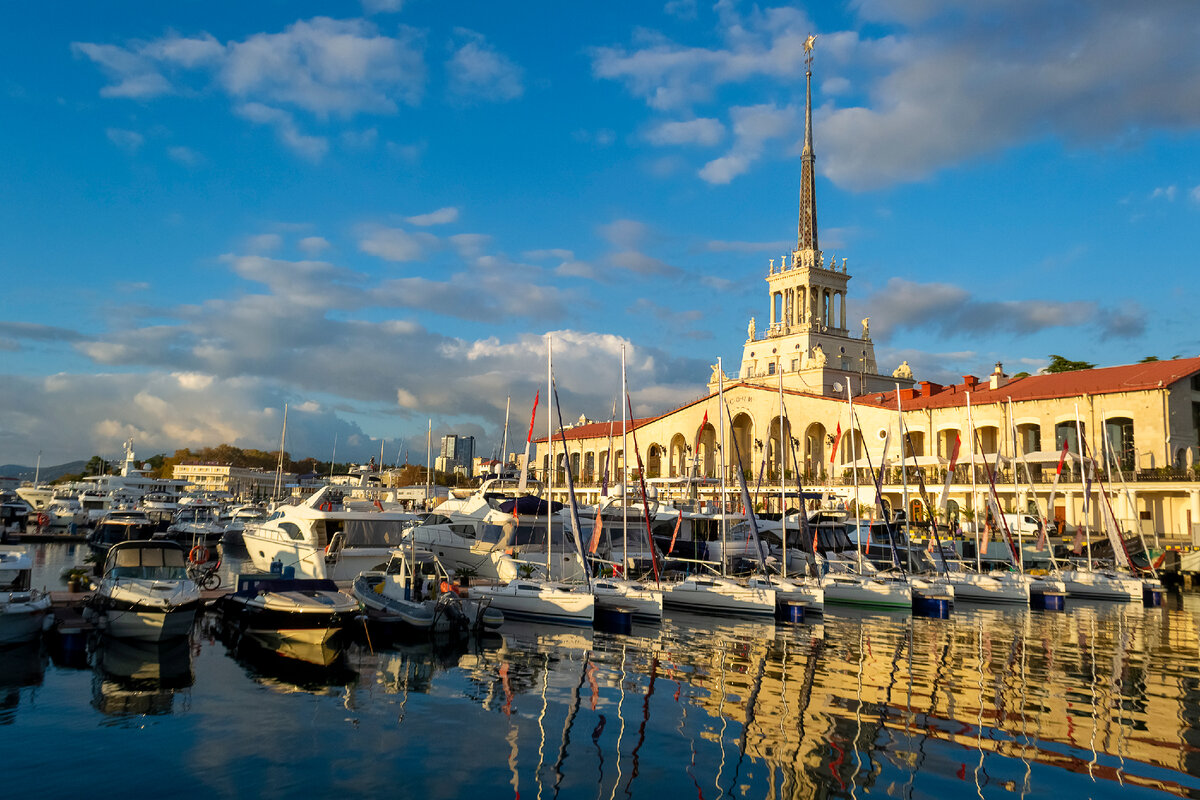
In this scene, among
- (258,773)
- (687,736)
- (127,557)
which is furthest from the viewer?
(127,557)

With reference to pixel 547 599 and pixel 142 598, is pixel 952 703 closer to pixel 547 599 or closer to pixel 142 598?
pixel 547 599

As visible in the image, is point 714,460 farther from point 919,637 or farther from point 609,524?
point 919,637

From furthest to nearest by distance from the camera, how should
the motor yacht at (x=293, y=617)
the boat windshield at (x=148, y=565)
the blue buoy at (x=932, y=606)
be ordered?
the blue buoy at (x=932, y=606), the boat windshield at (x=148, y=565), the motor yacht at (x=293, y=617)

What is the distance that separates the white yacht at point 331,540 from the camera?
3206 centimetres

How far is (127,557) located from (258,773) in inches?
572

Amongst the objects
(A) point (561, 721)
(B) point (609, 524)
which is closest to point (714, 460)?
(B) point (609, 524)

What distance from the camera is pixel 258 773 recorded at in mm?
13141

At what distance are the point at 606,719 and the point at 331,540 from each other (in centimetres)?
1909

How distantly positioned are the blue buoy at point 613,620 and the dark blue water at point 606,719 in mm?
1733

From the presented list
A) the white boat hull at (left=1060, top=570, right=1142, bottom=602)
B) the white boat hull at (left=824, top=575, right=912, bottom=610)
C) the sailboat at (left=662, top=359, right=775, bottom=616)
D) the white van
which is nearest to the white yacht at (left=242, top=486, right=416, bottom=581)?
the sailboat at (left=662, top=359, right=775, bottom=616)

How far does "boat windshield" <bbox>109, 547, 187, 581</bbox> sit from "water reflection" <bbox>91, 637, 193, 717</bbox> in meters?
1.89

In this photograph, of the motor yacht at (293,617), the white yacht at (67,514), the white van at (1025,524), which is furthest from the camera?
the white yacht at (67,514)

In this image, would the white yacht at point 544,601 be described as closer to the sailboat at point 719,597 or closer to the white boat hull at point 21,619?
the sailboat at point 719,597

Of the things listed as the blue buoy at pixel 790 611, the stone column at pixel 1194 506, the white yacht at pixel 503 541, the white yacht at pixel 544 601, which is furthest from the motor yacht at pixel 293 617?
the stone column at pixel 1194 506
